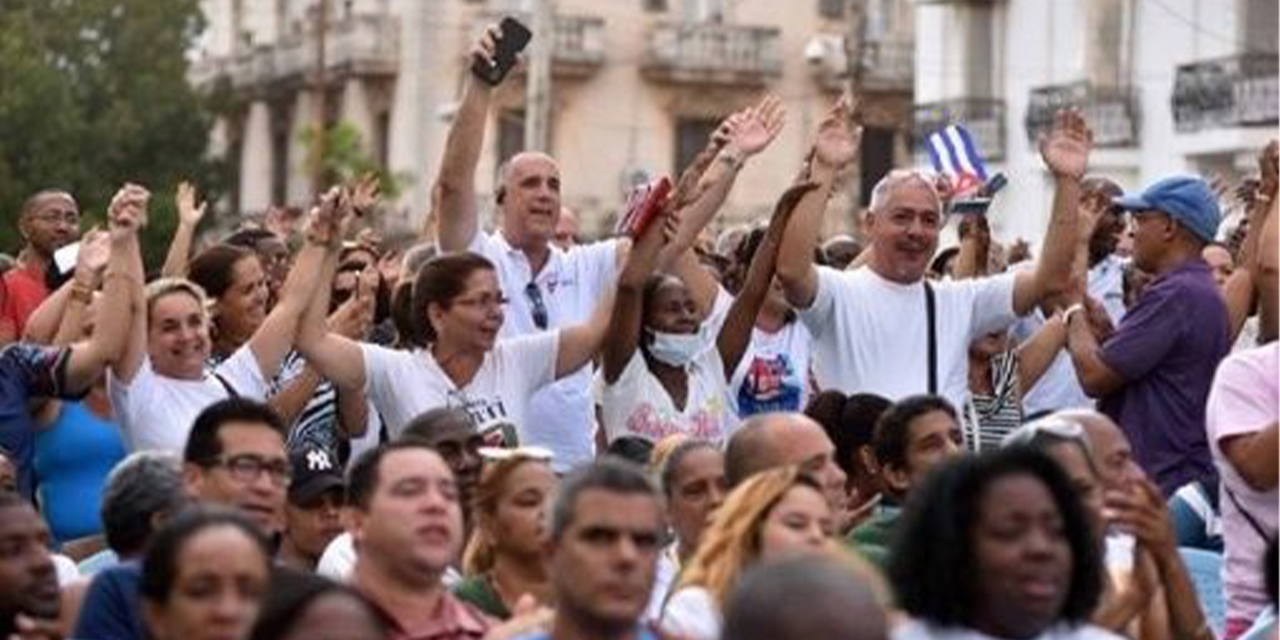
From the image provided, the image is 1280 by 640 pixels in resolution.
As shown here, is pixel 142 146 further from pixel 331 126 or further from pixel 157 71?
pixel 331 126

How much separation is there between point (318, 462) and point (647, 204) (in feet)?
5.61

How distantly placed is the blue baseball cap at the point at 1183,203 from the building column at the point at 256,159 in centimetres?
6034

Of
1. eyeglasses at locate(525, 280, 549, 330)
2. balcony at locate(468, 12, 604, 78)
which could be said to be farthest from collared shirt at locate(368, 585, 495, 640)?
balcony at locate(468, 12, 604, 78)

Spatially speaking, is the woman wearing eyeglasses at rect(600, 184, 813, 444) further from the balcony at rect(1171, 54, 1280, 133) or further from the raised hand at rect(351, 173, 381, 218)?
the balcony at rect(1171, 54, 1280, 133)

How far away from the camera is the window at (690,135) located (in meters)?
66.0

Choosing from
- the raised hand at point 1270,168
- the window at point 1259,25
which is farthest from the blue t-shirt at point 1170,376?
the window at point 1259,25

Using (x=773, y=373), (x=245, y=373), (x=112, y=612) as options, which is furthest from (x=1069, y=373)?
(x=112, y=612)

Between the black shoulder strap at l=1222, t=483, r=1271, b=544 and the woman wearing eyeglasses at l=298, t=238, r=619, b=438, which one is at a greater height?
the woman wearing eyeglasses at l=298, t=238, r=619, b=438

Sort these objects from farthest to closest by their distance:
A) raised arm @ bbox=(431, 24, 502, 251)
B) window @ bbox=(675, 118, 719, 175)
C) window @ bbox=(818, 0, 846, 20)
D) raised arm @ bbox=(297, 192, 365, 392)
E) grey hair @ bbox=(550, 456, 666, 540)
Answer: window @ bbox=(818, 0, 846, 20) < window @ bbox=(675, 118, 719, 175) < raised arm @ bbox=(431, 24, 502, 251) < raised arm @ bbox=(297, 192, 365, 392) < grey hair @ bbox=(550, 456, 666, 540)

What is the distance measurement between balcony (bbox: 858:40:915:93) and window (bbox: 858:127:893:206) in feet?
2.69

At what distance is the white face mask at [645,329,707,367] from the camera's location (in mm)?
14016

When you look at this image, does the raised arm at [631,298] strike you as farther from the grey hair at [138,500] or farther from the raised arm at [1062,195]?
the grey hair at [138,500]

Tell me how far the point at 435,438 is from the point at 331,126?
187ft

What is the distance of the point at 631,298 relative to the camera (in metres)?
13.7
